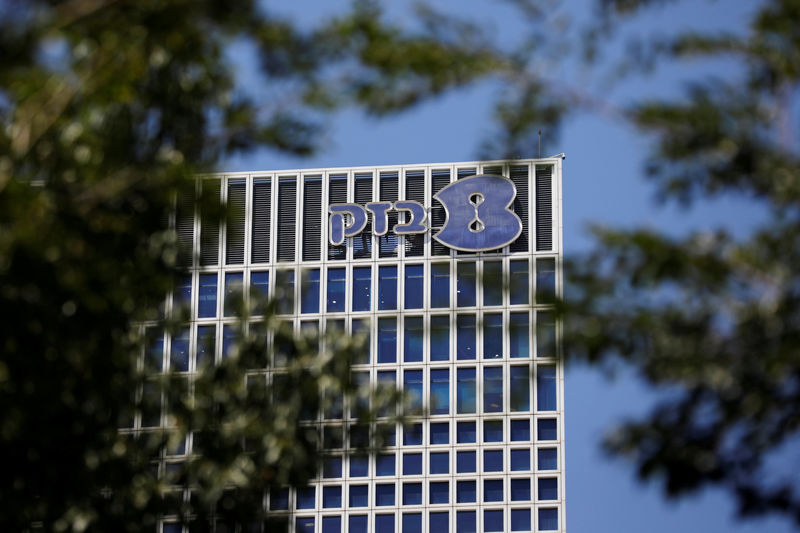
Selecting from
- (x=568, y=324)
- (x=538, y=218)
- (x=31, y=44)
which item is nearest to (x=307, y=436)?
(x=568, y=324)

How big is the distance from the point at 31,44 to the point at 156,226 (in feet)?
10.3

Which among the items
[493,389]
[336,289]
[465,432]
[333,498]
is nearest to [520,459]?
[465,432]

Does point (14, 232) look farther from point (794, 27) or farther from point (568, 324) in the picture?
point (794, 27)

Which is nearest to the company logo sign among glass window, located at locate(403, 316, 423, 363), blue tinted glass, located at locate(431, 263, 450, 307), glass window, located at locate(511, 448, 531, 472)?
blue tinted glass, located at locate(431, 263, 450, 307)

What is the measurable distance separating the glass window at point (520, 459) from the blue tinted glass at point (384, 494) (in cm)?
572

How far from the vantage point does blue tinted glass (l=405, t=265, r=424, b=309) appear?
78.4 m

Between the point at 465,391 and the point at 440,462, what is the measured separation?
11.4 feet

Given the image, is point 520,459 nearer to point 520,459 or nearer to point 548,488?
point 520,459

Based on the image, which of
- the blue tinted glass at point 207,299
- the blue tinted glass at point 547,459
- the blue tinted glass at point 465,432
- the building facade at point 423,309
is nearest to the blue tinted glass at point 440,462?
the building facade at point 423,309

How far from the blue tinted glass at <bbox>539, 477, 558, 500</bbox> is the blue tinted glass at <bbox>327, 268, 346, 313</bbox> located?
504 inches

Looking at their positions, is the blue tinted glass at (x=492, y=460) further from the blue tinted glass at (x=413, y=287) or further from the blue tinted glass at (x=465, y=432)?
the blue tinted glass at (x=413, y=287)

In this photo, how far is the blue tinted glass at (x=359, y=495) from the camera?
76.3m

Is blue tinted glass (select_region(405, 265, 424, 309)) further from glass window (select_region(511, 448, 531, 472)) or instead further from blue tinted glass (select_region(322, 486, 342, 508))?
blue tinted glass (select_region(322, 486, 342, 508))

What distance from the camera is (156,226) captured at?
48.1ft
